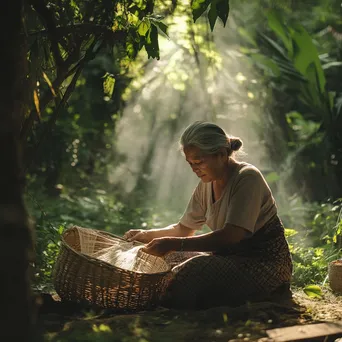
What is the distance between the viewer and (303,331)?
9.23 feet

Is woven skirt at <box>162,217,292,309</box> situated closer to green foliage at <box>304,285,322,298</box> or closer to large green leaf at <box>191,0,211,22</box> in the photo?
green foliage at <box>304,285,322,298</box>

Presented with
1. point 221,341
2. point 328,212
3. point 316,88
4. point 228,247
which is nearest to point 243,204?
point 228,247

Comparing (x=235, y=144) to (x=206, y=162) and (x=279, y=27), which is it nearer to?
(x=206, y=162)

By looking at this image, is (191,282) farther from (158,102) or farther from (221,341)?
(158,102)

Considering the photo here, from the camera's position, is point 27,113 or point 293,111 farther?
point 293,111

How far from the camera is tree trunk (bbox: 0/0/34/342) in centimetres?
168

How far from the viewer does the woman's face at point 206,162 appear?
11.6ft

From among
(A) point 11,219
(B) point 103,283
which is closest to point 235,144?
(B) point 103,283

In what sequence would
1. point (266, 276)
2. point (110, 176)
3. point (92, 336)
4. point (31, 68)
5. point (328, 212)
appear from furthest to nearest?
point (110, 176), point (328, 212), point (266, 276), point (31, 68), point (92, 336)

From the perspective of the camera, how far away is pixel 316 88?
7.36m

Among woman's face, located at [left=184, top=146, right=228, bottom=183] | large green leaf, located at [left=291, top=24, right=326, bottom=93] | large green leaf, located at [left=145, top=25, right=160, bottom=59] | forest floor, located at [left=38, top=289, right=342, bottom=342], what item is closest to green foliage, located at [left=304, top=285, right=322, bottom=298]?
forest floor, located at [left=38, top=289, right=342, bottom=342]

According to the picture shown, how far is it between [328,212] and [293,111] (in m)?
3.20

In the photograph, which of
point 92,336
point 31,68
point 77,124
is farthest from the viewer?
point 77,124

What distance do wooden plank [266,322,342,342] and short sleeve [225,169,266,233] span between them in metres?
0.71
